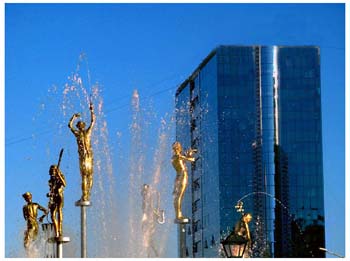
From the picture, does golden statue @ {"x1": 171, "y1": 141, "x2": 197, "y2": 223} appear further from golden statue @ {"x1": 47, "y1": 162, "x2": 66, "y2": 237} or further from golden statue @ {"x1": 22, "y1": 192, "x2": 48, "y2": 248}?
golden statue @ {"x1": 22, "y1": 192, "x2": 48, "y2": 248}

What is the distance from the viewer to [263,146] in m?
67.3

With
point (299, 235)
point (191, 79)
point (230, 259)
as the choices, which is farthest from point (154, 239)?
point (299, 235)

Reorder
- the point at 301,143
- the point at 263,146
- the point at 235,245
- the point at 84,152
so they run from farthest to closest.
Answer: the point at 301,143 < the point at 263,146 < the point at 84,152 < the point at 235,245

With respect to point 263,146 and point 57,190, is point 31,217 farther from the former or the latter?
point 263,146

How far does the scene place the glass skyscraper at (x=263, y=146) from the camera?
65125 millimetres

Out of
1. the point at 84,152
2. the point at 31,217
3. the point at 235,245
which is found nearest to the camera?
the point at 235,245

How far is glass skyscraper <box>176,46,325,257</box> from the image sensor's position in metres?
65.1

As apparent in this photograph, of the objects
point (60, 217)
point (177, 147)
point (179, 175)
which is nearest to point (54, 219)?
point (60, 217)

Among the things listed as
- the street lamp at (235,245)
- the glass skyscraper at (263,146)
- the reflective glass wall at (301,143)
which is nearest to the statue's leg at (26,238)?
the street lamp at (235,245)

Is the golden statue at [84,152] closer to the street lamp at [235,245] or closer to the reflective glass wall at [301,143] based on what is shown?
the street lamp at [235,245]

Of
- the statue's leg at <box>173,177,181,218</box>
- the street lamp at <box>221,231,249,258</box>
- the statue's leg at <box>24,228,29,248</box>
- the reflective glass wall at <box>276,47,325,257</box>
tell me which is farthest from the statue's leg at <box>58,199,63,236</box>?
the reflective glass wall at <box>276,47,325,257</box>

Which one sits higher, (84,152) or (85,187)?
(84,152)

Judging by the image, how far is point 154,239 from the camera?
1320 inches

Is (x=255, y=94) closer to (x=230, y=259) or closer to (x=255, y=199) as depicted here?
(x=255, y=199)
